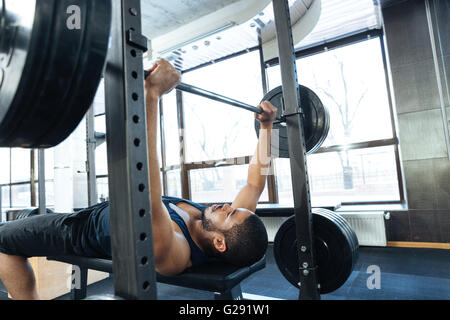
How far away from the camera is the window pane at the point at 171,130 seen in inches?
196

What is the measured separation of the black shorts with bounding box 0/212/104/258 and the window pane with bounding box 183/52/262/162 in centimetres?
320

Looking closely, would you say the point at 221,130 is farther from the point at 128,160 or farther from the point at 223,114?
the point at 128,160

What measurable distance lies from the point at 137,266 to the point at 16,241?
1.02 metres

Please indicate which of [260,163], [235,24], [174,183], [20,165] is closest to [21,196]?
[20,165]

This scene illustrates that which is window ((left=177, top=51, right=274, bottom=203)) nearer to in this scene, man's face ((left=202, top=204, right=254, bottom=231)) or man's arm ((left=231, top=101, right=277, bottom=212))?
man's arm ((left=231, top=101, right=277, bottom=212))

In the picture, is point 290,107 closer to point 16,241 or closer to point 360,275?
point 16,241

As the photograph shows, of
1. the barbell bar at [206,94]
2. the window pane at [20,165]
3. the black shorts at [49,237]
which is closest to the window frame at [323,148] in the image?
the barbell bar at [206,94]

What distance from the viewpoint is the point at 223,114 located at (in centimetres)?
462

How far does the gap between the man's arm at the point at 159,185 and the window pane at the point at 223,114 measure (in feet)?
10.9

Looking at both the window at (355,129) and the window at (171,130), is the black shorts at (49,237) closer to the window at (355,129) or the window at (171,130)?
the window at (355,129)

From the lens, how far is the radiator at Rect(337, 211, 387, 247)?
10.2 ft

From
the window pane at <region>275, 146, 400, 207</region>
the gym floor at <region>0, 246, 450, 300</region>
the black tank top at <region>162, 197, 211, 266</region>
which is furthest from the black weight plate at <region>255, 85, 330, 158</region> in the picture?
the window pane at <region>275, 146, 400, 207</region>

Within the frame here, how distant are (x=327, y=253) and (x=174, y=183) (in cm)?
392

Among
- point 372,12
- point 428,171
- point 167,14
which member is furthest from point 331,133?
point 167,14
